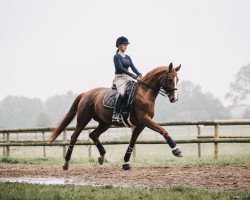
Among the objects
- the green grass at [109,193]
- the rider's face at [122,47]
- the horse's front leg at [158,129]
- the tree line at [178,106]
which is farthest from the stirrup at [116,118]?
the tree line at [178,106]

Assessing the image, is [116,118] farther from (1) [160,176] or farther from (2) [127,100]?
(1) [160,176]

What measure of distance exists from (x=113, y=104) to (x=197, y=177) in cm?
300

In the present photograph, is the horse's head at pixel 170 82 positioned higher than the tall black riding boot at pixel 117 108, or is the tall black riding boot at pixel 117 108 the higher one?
the horse's head at pixel 170 82

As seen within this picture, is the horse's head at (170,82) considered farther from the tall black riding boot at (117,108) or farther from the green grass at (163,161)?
the green grass at (163,161)

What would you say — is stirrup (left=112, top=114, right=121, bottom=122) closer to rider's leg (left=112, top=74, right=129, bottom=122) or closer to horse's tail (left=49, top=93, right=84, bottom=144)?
rider's leg (left=112, top=74, right=129, bottom=122)

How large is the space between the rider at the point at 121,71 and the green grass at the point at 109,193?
3.23 meters

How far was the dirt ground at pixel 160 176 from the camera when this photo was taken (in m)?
7.46

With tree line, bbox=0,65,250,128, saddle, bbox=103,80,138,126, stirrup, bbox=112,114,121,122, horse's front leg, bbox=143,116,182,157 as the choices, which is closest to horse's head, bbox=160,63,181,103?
horse's front leg, bbox=143,116,182,157

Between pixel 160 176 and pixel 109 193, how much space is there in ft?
8.72

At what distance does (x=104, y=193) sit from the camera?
6.27 metres

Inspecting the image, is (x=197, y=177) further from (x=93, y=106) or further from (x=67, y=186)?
(x=93, y=106)

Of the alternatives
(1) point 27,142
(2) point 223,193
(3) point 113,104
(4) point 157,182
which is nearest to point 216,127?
(3) point 113,104

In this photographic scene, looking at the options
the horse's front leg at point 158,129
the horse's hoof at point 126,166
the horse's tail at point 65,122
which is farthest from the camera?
the horse's tail at point 65,122

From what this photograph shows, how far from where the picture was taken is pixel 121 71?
10062 mm
